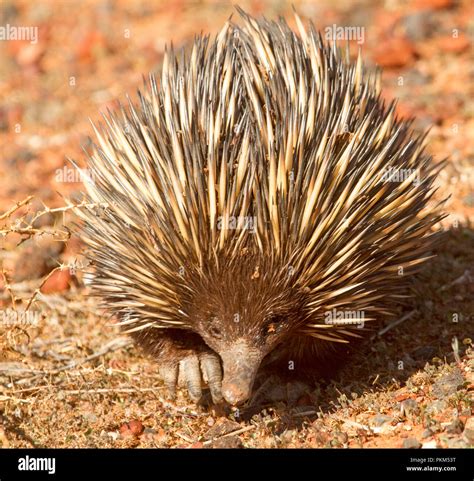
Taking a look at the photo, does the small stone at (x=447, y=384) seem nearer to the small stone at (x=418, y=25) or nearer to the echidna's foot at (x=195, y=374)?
the echidna's foot at (x=195, y=374)

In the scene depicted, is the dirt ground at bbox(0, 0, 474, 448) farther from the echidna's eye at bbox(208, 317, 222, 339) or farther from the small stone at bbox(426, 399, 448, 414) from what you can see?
the echidna's eye at bbox(208, 317, 222, 339)

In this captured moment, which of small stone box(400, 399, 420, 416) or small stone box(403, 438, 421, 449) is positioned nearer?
small stone box(403, 438, 421, 449)

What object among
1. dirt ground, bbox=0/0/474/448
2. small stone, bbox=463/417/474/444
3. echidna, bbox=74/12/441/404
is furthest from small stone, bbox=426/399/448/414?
echidna, bbox=74/12/441/404

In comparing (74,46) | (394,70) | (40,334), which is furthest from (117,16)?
(40,334)

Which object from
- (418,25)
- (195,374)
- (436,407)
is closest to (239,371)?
(195,374)

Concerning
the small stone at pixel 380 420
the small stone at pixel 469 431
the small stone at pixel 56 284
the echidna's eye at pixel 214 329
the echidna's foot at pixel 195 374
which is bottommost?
the small stone at pixel 469 431

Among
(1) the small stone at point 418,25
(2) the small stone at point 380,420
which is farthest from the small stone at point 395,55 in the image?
(2) the small stone at point 380,420
